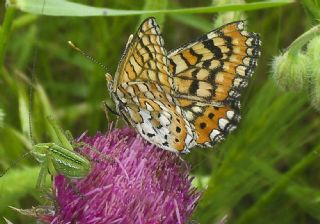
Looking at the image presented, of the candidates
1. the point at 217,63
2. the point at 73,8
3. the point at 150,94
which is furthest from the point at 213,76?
the point at 73,8

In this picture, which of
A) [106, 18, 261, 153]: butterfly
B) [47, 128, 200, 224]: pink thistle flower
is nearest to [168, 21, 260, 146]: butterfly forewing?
[106, 18, 261, 153]: butterfly

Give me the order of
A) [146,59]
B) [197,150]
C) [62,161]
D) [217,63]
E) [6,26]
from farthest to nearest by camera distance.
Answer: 1. [197,150]
2. [217,63]
3. [6,26]
4. [146,59]
5. [62,161]

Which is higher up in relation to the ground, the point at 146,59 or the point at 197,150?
the point at 146,59

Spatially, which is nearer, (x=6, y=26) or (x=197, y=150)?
(x=6, y=26)

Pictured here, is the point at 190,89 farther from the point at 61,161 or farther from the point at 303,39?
the point at 61,161

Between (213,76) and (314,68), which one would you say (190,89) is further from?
(314,68)

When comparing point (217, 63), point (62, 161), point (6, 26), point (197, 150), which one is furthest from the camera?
point (197, 150)

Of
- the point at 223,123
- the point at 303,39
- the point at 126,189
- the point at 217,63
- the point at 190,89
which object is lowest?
the point at 126,189

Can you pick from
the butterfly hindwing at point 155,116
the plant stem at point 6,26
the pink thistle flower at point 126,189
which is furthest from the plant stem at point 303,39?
the plant stem at point 6,26
